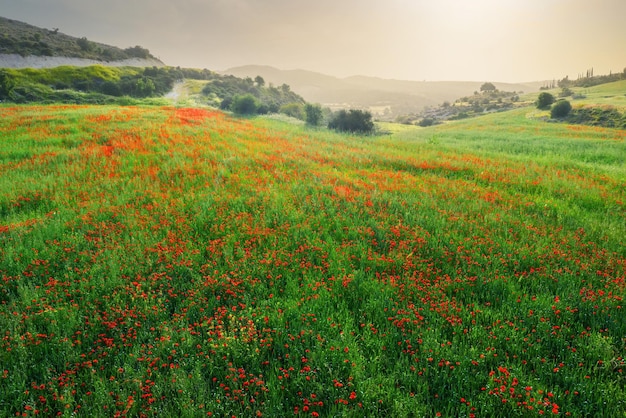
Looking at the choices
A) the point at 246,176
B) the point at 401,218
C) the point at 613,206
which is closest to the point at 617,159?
the point at 613,206

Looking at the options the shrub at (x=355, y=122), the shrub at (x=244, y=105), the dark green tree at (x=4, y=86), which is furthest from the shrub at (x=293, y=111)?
the dark green tree at (x=4, y=86)

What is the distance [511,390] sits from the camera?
10.9 feet

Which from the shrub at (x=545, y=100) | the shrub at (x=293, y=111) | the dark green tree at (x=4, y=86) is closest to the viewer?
the dark green tree at (x=4, y=86)

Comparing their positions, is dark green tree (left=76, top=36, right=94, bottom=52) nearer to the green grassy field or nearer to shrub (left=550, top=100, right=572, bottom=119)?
the green grassy field

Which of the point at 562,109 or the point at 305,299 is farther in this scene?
the point at 562,109

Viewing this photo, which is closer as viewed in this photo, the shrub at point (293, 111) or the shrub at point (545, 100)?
the shrub at point (545, 100)

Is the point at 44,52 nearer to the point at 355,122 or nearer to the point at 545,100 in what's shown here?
the point at 355,122

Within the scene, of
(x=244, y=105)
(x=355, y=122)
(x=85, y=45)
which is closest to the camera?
(x=355, y=122)

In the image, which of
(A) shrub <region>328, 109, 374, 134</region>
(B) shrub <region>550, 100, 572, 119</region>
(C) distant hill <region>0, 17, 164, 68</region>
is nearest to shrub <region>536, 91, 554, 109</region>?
(B) shrub <region>550, 100, 572, 119</region>

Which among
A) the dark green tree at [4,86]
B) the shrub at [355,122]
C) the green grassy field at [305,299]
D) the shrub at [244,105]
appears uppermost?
the dark green tree at [4,86]

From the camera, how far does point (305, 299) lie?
5.05 meters

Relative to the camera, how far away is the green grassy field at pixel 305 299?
3572mm

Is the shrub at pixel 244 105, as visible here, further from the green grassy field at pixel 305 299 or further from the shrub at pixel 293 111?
the green grassy field at pixel 305 299

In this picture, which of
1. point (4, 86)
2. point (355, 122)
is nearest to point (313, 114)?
point (355, 122)
